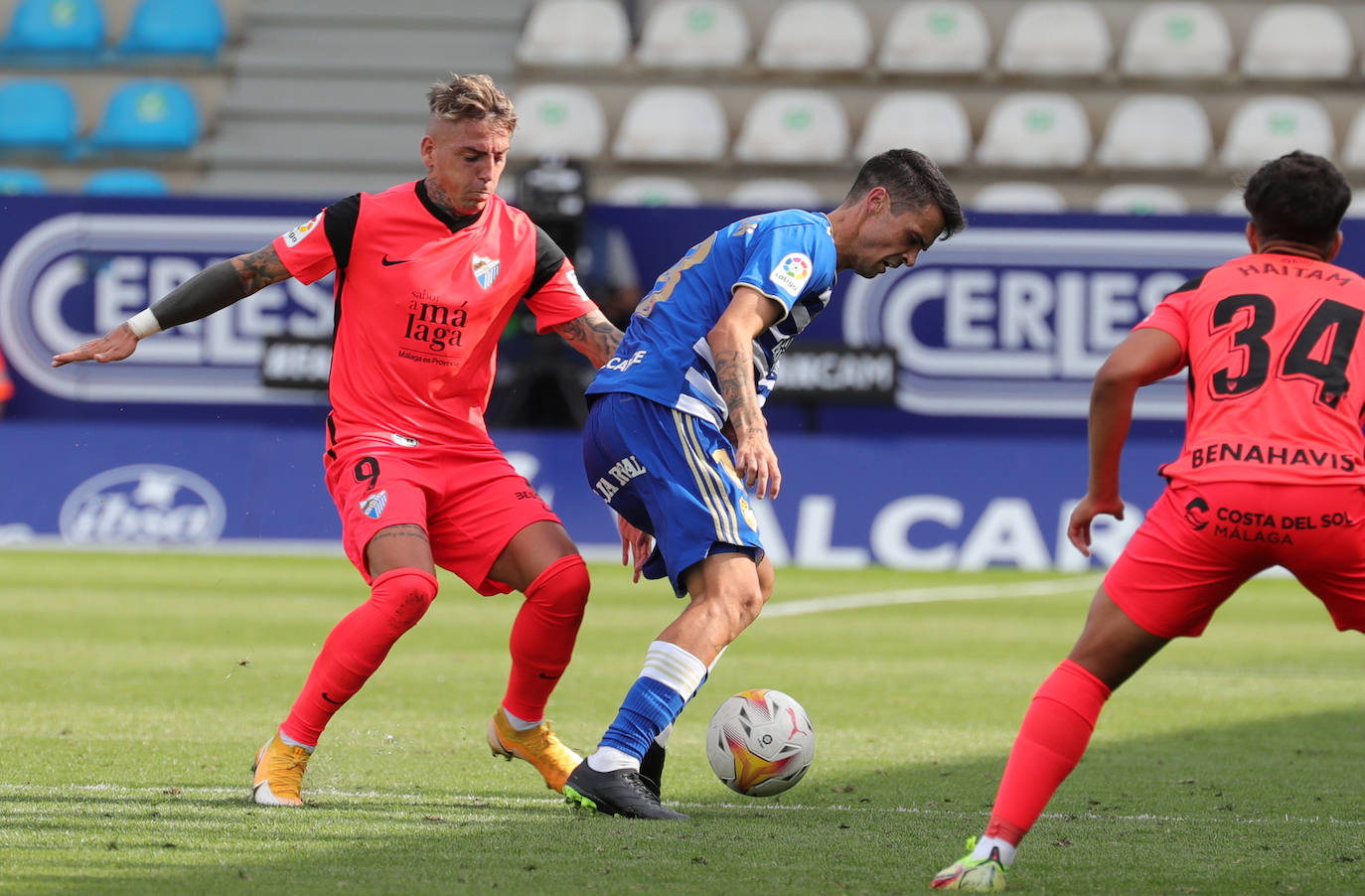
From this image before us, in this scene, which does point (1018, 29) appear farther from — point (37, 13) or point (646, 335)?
point (646, 335)

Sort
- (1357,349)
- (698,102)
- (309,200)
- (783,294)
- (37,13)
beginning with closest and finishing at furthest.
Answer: (1357,349), (783,294), (309,200), (698,102), (37,13)

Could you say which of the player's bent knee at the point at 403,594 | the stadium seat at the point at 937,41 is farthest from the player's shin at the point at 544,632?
the stadium seat at the point at 937,41

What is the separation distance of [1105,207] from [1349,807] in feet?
46.6

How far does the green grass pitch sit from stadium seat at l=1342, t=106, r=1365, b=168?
9118mm

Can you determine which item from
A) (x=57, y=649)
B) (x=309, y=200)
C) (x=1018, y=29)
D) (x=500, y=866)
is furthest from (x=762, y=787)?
(x=1018, y=29)

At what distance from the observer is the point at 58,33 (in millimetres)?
21344

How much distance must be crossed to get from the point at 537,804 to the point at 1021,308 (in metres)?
10.7

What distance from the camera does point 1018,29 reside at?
20422 mm

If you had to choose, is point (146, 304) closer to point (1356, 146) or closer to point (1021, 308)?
point (1021, 308)

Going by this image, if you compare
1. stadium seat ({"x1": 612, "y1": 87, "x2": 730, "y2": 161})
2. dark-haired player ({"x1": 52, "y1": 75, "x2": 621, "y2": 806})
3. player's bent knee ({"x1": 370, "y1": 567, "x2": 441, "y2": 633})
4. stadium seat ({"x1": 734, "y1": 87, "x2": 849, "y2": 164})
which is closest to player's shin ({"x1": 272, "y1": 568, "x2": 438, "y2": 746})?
player's bent knee ({"x1": 370, "y1": 567, "x2": 441, "y2": 633})

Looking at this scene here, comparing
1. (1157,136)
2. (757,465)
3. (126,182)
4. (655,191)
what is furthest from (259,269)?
(1157,136)

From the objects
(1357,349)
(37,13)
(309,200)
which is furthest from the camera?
(37,13)

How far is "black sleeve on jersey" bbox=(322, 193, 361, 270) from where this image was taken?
5.21 meters

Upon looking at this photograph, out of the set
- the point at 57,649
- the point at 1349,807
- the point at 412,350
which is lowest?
the point at 57,649
